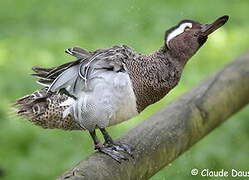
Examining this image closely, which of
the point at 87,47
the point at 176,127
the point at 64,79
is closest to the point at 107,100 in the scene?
the point at 64,79

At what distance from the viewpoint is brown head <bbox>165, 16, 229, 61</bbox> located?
2.90 meters

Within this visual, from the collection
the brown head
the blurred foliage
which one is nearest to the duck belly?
the brown head

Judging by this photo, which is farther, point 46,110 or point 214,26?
point 46,110

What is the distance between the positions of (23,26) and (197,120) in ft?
12.2

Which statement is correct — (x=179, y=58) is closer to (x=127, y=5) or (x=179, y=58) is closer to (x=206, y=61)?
(x=206, y=61)

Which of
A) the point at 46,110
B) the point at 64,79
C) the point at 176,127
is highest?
the point at 64,79

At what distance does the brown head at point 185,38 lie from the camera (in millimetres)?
2904

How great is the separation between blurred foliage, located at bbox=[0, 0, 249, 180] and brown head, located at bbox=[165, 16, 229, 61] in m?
0.86

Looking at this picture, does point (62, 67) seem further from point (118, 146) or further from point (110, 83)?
point (118, 146)

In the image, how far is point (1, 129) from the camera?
4762 millimetres

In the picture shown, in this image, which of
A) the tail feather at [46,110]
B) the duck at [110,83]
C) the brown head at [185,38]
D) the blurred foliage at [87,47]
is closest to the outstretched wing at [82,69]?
the duck at [110,83]

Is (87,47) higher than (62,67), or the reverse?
(62,67)

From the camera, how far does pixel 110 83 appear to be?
2787mm

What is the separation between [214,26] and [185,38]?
173 mm
